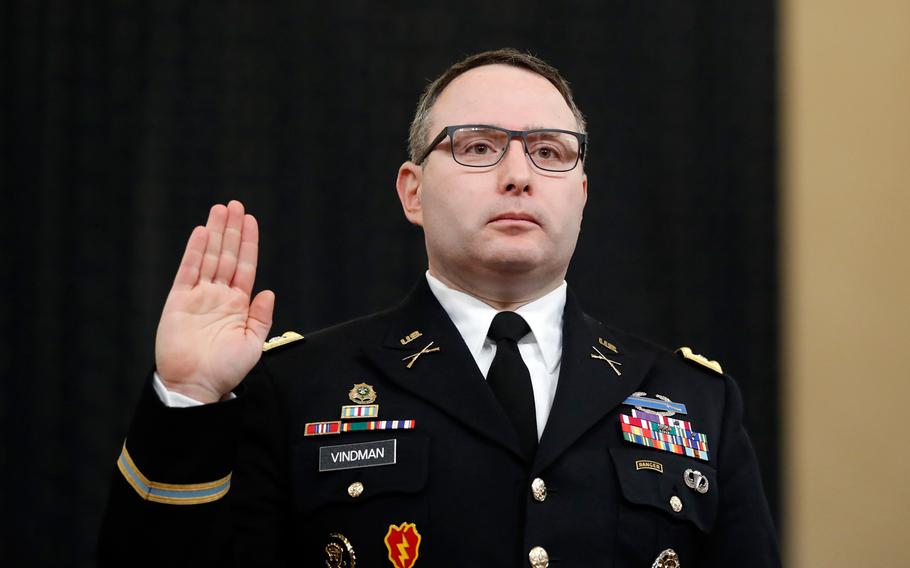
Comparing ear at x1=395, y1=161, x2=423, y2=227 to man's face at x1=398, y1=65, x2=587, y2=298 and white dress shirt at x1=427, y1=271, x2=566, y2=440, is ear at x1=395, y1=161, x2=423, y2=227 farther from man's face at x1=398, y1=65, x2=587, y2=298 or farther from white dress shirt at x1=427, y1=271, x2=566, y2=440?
white dress shirt at x1=427, y1=271, x2=566, y2=440

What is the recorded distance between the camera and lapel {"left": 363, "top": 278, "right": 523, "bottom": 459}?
1.66 m

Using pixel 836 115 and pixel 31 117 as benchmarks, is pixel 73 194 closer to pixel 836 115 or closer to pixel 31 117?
pixel 31 117

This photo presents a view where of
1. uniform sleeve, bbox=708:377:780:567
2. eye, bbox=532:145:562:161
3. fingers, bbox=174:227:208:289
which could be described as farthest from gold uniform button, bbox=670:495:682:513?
fingers, bbox=174:227:208:289

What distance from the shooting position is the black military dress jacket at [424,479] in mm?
1479

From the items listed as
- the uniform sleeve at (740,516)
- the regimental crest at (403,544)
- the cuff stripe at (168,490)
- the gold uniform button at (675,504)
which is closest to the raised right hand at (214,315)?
the cuff stripe at (168,490)

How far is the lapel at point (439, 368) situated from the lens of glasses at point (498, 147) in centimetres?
26

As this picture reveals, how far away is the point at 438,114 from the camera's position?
190cm

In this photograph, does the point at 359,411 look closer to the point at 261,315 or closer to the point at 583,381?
the point at 261,315

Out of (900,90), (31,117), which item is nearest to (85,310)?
(31,117)

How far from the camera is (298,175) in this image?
11.6 ft

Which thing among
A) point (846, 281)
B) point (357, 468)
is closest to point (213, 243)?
point (357, 468)

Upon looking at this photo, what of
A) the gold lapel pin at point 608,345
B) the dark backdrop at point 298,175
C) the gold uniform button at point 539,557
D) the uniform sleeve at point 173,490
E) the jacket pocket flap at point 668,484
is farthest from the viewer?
the dark backdrop at point 298,175

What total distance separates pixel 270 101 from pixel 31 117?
0.77 meters

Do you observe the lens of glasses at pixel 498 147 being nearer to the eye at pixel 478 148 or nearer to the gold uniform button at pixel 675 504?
the eye at pixel 478 148
